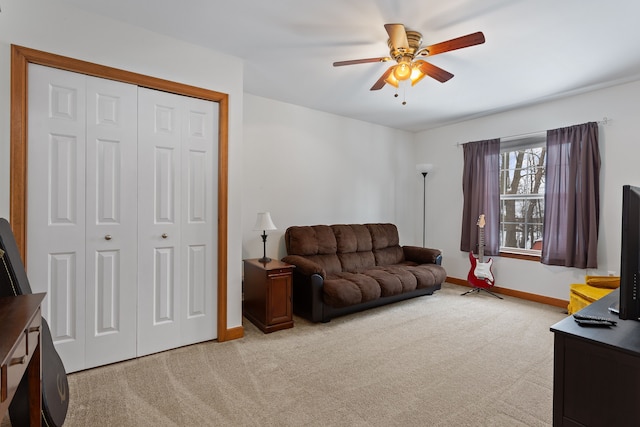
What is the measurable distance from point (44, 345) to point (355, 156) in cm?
412

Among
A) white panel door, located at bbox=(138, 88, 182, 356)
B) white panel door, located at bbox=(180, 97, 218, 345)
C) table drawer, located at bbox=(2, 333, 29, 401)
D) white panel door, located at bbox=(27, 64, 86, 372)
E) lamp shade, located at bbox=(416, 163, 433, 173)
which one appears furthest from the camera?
lamp shade, located at bbox=(416, 163, 433, 173)

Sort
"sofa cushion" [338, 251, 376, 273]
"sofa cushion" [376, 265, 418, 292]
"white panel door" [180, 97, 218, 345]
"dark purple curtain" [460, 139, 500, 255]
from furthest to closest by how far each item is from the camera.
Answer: "dark purple curtain" [460, 139, 500, 255] < "sofa cushion" [338, 251, 376, 273] < "sofa cushion" [376, 265, 418, 292] < "white panel door" [180, 97, 218, 345]

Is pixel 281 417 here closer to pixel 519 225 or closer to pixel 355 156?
pixel 355 156

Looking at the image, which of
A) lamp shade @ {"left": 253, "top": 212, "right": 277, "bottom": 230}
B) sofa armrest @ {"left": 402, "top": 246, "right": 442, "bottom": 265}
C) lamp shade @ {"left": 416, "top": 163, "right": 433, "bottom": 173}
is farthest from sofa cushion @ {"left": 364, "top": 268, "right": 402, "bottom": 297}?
lamp shade @ {"left": 416, "top": 163, "right": 433, "bottom": 173}

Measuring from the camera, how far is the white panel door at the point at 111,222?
7.47 ft

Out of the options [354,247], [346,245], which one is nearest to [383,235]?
[354,247]

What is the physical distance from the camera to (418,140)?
564 cm

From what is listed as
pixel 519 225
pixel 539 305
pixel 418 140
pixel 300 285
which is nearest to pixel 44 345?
pixel 300 285

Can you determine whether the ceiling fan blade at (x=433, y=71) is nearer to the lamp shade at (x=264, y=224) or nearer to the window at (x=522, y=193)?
the lamp shade at (x=264, y=224)

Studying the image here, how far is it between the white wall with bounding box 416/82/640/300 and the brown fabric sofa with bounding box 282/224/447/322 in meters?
0.90

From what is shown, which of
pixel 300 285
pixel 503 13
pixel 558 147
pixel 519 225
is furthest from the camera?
pixel 519 225

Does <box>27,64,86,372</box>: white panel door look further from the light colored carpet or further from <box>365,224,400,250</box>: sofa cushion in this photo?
<box>365,224,400,250</box>: sofa cushion

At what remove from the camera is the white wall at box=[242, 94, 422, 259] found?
386 centimetres

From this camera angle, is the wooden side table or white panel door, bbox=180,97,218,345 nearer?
white panel door, bbox=180,97,218,345
